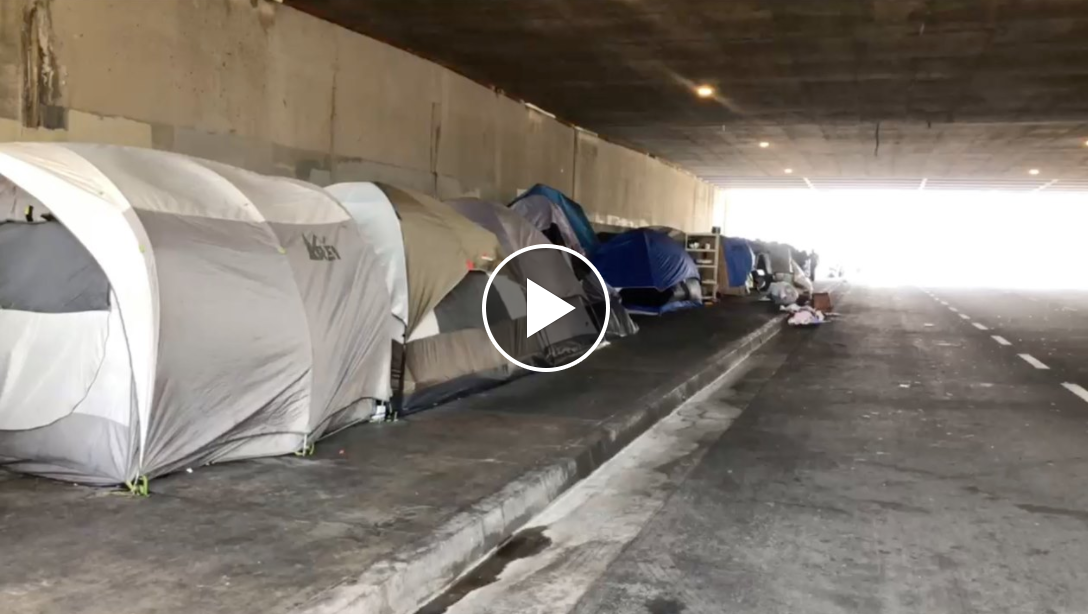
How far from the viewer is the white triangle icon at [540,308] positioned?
392 inches

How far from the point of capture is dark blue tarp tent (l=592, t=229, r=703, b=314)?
1803cm

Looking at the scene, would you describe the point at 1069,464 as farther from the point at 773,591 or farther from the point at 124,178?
the point at 124,178

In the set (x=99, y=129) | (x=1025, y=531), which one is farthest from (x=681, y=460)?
(x=99, y=129)

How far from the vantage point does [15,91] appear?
6.98m

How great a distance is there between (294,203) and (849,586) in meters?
4.75

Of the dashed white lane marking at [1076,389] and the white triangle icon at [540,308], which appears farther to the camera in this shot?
the dashed white lane marking at [1076,389]

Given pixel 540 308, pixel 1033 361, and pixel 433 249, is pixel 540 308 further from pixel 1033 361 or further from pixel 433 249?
pixel 1033 361

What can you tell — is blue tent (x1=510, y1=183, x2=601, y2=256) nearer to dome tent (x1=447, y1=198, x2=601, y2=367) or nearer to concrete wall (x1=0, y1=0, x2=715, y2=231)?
concrete wall (x1=0, y1=0, x2=715, y2=231)

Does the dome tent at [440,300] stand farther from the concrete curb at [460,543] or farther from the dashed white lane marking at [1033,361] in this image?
the dashed white lane marking at [1033,361]

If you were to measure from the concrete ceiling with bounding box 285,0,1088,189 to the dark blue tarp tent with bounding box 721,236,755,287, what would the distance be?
3.05 metres

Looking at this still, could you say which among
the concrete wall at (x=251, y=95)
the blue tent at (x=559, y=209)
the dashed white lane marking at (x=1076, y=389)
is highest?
the concrete wall at (x=251, y=95)

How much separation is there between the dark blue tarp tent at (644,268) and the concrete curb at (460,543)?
10361 mm

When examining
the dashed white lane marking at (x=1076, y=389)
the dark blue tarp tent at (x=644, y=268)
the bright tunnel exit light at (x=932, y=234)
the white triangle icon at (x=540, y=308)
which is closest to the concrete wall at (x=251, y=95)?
the dark blue tarp tent at (x=644, y=268)

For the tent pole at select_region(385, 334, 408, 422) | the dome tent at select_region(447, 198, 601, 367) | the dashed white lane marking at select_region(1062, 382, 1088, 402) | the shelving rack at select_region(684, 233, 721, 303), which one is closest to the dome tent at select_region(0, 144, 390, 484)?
the tent pole at select_region(385, 334, 408, 422)
